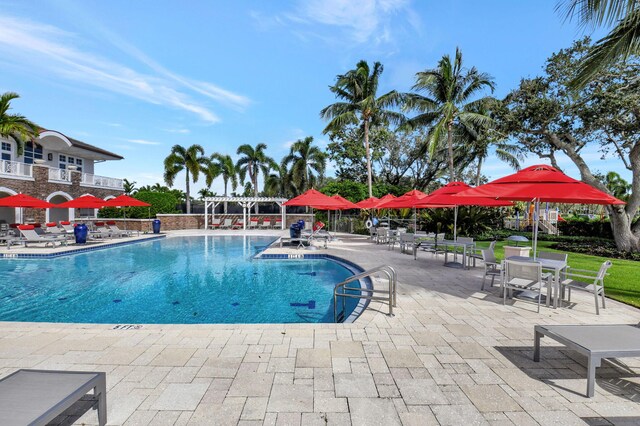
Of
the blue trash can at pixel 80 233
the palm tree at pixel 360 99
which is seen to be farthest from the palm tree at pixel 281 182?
the blue trash can at pixel 80 233

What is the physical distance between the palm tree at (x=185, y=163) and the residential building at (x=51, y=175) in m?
4.42

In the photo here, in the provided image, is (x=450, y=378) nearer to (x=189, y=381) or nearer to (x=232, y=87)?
(x=189, y=381)

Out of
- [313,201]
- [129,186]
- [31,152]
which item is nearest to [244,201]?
[313,201]

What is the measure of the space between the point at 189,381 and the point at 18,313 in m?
5.95

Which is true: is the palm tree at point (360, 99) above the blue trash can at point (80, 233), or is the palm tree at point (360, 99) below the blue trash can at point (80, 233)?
above

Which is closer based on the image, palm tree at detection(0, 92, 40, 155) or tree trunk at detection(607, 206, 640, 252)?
tree trunk at detection(607, 206, 640, 252)

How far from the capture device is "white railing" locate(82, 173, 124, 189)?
2603cm

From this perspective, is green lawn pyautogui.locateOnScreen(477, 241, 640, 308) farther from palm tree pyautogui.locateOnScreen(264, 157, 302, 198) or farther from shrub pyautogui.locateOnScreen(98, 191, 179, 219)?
shrub pyautogui.locateOnScreen(98, 191, 179, 219)

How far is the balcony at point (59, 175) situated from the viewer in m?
22.7

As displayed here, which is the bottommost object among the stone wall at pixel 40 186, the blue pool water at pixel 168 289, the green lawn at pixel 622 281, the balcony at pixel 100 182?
the blue pool water at pixel 168 289

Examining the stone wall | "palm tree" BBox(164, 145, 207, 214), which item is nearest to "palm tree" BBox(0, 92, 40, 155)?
the stone wall

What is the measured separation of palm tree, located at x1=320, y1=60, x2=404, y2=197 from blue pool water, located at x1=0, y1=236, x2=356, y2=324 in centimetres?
1335

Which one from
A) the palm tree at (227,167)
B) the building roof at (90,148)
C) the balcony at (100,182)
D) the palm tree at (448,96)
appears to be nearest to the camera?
the palm tree at (448,96)

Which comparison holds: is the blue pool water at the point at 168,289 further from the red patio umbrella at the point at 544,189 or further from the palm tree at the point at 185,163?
the palm tree at the point at 185,163
